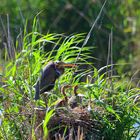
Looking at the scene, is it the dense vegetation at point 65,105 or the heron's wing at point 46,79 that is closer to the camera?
the dense vegetation at point 65,105

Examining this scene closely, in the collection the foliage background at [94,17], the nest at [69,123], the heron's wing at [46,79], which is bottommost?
the foliage background at [94,17]

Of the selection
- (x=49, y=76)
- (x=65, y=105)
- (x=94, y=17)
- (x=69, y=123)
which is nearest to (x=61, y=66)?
(x=49, y=76)

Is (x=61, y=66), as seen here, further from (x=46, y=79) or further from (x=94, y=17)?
(x=94, y=17)

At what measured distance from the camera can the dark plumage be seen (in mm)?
6348

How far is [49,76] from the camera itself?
6500mm

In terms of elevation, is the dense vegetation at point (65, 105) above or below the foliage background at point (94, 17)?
above

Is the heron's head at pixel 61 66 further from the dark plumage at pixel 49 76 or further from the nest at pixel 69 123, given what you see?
the nest at pixel 69 123

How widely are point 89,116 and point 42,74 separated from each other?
59 centimetres

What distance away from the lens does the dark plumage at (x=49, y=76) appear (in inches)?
250

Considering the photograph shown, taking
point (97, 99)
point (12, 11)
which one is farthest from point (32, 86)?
point (12, 11)

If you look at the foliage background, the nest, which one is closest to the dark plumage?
the nest

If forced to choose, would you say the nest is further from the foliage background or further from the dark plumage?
the foliage background

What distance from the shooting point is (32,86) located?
21.1 ft

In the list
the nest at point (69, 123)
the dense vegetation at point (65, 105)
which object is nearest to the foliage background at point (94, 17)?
the dense vegetation at point (65, 105)
